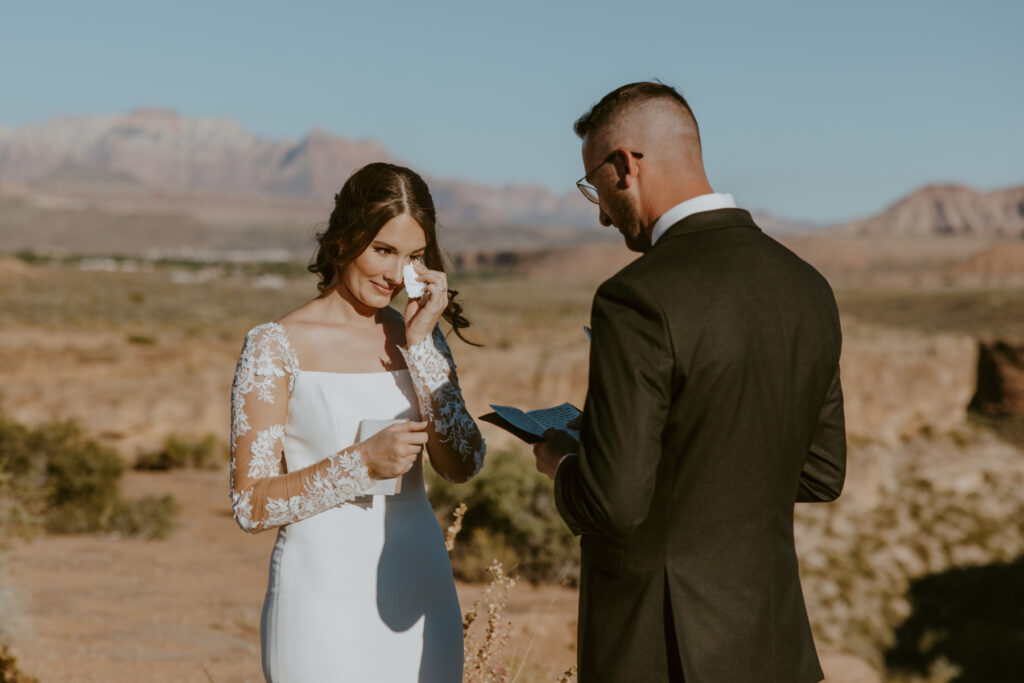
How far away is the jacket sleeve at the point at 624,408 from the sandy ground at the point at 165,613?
7.24 feet

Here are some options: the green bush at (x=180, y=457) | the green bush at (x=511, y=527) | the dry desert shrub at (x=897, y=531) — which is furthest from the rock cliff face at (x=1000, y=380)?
the green bush at (x=511, y=527)

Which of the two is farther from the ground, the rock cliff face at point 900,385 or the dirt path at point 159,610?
the rock cliff face at point 900,385

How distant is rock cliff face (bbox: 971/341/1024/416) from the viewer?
112 ft

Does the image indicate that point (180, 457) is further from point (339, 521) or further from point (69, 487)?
point (339, 521)

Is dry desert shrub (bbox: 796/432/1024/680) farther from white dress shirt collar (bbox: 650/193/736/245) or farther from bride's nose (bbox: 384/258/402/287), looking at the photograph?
white dress shirt collar (bbox: 650/193/736/245)

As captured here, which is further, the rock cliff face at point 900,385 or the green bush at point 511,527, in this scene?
the rock cliff face at point 900,385

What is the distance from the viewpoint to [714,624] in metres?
1.89

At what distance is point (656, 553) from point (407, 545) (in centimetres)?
82

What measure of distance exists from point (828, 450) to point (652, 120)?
0.89 meters

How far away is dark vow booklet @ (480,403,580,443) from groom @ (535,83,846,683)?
0.06m

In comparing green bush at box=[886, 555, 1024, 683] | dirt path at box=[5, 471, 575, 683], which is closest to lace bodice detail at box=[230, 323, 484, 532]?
dirt path at box=[5, 471, 575, 683]

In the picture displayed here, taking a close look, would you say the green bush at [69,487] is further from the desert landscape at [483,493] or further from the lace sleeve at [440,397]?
the lace sleeve at [440,397]

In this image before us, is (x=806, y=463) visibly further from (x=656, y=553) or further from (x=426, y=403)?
(x=426, y=403)

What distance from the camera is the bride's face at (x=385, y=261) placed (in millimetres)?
2514
